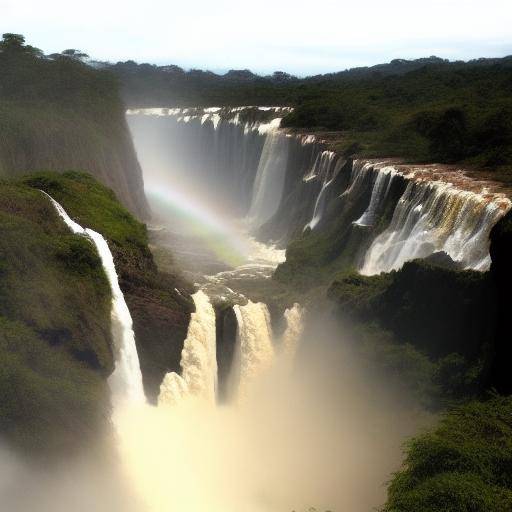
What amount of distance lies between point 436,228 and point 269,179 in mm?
26950

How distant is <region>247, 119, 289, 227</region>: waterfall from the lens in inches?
1950

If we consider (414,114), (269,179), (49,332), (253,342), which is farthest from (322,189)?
(49,332)

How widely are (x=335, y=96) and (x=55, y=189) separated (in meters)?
37.0

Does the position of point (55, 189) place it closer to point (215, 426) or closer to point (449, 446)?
point (215, 426)

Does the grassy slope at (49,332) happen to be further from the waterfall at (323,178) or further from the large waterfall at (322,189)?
the waterfall at (323,178)

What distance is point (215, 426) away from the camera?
22562 mm

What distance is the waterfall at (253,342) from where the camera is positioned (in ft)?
81.9

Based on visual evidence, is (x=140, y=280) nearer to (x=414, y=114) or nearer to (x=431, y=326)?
(x=431, y=326)

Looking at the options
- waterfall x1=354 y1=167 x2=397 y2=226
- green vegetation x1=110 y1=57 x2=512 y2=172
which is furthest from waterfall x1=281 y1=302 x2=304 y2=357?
green vegetation x1=110 y1=57 x2=512 y2=172

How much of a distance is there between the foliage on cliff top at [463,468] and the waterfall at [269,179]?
35.2 m

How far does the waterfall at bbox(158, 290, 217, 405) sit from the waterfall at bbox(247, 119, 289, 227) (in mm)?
25141

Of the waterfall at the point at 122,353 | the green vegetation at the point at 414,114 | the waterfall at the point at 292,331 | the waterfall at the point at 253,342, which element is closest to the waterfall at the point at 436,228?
the waterfall at the point at 292,331

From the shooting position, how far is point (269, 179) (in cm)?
5078

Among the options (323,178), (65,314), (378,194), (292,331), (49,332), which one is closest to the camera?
(49,332)
